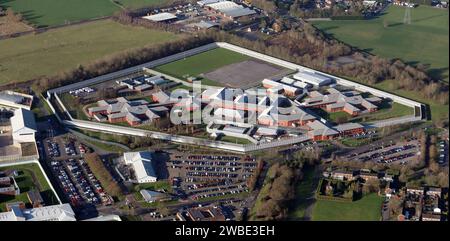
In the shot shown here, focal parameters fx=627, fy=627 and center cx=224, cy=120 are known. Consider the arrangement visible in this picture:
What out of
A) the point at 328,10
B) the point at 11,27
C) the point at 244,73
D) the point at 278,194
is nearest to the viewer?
the point at 278,194

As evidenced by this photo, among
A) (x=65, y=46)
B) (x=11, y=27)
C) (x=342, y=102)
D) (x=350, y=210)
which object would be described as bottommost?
(x=350, y=210)

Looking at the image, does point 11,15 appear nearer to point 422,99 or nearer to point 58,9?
point 58,9

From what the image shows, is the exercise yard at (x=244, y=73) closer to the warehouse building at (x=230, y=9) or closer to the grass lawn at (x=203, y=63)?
the grass lawn at (x=203, y=63)

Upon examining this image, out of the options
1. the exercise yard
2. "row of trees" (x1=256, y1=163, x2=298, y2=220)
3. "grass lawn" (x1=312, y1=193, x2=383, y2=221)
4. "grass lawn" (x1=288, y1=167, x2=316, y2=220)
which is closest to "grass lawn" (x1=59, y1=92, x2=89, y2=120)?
the exercise yard

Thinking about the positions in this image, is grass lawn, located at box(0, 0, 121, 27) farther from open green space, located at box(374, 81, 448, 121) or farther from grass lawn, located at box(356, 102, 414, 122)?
grass lawn, located at box(356, 102, 414, 122)

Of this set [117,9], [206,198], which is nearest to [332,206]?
[206,198]

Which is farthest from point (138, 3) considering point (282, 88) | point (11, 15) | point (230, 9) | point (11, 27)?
point (282, 88)
